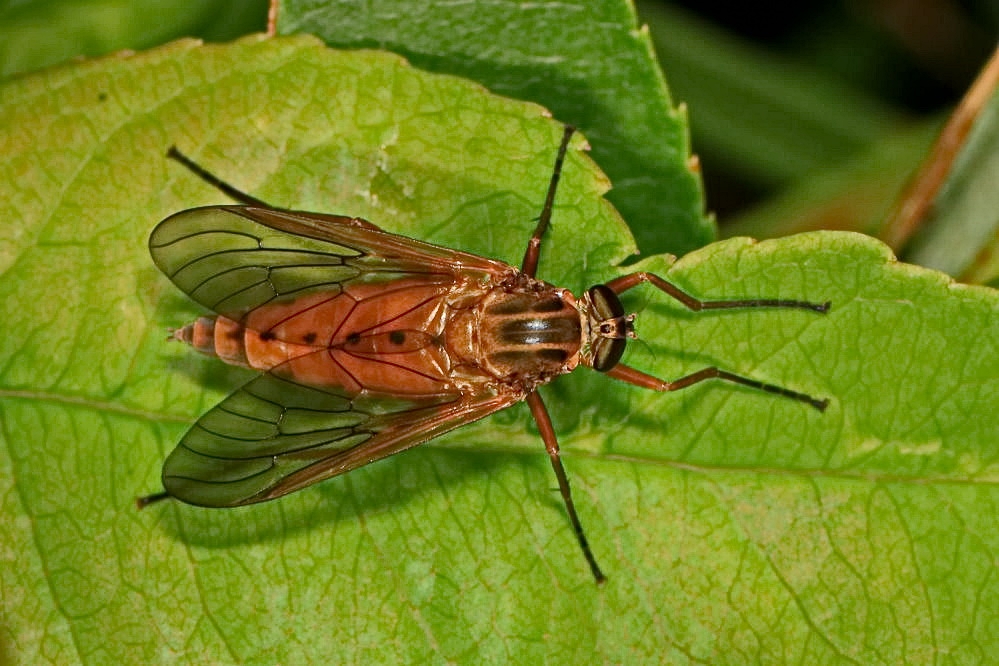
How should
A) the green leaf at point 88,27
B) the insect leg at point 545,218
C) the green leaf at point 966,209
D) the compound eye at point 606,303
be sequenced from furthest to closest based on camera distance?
the green leaf at point 966,209 < the green leaf at point 88,27 < the compound eye at point 606,303 < the insect leg at point 545,218

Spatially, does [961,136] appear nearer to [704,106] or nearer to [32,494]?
[704,106]

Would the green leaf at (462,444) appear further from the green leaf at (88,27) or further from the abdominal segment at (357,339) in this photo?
the green leaf at (88,27)

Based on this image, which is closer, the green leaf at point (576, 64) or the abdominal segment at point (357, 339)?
the green leaf at point (576, 64)

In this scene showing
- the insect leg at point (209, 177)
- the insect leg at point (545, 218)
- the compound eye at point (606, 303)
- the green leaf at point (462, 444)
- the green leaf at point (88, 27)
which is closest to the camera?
the green leaf at point (462, 444)

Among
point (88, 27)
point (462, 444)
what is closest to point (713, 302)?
point (462, 444)

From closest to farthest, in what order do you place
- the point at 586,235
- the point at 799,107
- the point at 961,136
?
the point at 586,235 → the point at 961,136 → the point at 799,107

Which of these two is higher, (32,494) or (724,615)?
(724,615)

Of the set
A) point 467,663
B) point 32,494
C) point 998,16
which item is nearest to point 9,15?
point 32,494

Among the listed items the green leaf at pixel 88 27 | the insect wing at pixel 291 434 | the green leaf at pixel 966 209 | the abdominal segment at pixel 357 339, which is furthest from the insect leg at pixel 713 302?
the green leaf at pixel 88 27

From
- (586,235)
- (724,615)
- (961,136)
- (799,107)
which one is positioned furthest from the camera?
(799,107)
